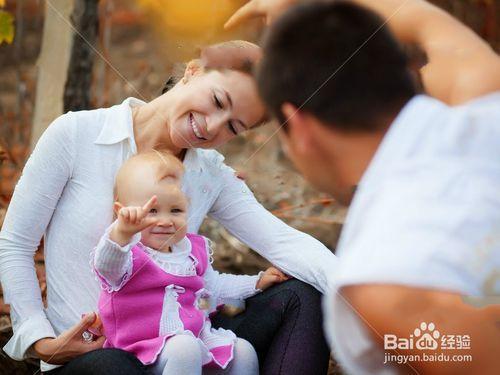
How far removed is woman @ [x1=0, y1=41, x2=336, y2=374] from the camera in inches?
45.6

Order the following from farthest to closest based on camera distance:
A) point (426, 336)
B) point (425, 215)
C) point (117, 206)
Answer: point (117, 206) < point (426, 336) < point (425, 215)

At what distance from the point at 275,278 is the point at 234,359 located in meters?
0.16

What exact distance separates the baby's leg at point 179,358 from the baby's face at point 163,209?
4.8 inches

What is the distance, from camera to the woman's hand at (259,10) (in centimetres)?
108

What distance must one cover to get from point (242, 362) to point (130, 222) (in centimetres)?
25

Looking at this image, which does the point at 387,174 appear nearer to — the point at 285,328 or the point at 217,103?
the point at 217,103

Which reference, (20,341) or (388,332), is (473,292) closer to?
(388,332)

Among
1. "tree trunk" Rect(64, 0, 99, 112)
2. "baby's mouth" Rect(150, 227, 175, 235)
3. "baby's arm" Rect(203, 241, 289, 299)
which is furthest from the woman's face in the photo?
"tree trunk" Rect(64, 0, 99, 112)

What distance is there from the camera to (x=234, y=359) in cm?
120

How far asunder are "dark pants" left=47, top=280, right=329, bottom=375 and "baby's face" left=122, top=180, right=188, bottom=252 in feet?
0.56

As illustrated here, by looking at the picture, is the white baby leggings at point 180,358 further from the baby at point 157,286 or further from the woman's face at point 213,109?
the woman's face at point 213,109

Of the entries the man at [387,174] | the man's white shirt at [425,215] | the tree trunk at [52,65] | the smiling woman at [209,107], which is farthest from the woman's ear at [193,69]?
the tree trunk at [52,65]

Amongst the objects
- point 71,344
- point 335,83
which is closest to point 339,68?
point 335,83

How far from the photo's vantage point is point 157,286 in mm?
1164
